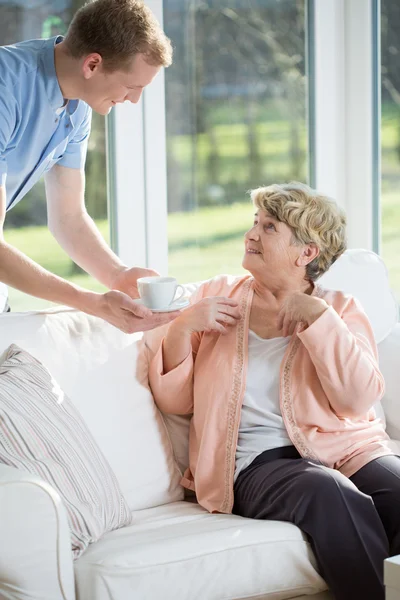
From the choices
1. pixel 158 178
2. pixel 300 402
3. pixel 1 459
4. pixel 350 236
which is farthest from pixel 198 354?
pixel 350 236

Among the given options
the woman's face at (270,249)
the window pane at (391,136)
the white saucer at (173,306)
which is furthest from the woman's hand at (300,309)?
the window pane at (391,136)

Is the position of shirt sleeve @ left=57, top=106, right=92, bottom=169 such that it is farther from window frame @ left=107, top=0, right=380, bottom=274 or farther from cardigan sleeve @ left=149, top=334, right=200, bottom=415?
window frame @ left=107, top=0, right=380, bottom=274

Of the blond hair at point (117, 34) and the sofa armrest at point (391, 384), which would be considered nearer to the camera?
the blond hair at point (117, 34)

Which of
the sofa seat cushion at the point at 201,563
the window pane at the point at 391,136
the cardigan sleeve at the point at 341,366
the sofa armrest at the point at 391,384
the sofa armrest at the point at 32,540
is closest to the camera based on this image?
the sofa armrest at the point at 32,540

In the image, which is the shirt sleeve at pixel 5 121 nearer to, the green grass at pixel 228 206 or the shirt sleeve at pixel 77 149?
the shirt sleeve at pixel 77 149

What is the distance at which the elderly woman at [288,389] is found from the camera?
220cm

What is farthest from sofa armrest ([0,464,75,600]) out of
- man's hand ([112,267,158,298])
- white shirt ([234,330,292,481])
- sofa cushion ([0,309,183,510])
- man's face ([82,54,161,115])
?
man's face ([82,54,161,115])

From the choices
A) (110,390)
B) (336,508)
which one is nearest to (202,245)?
(110,390)

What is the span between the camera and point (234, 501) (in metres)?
2.35

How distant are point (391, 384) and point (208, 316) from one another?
0.80 meters

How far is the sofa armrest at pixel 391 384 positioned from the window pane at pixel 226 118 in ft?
3.58

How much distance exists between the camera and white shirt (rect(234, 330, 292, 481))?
2381mm

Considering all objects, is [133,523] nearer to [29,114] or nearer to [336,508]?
[336,508]

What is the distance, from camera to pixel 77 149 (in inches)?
105
